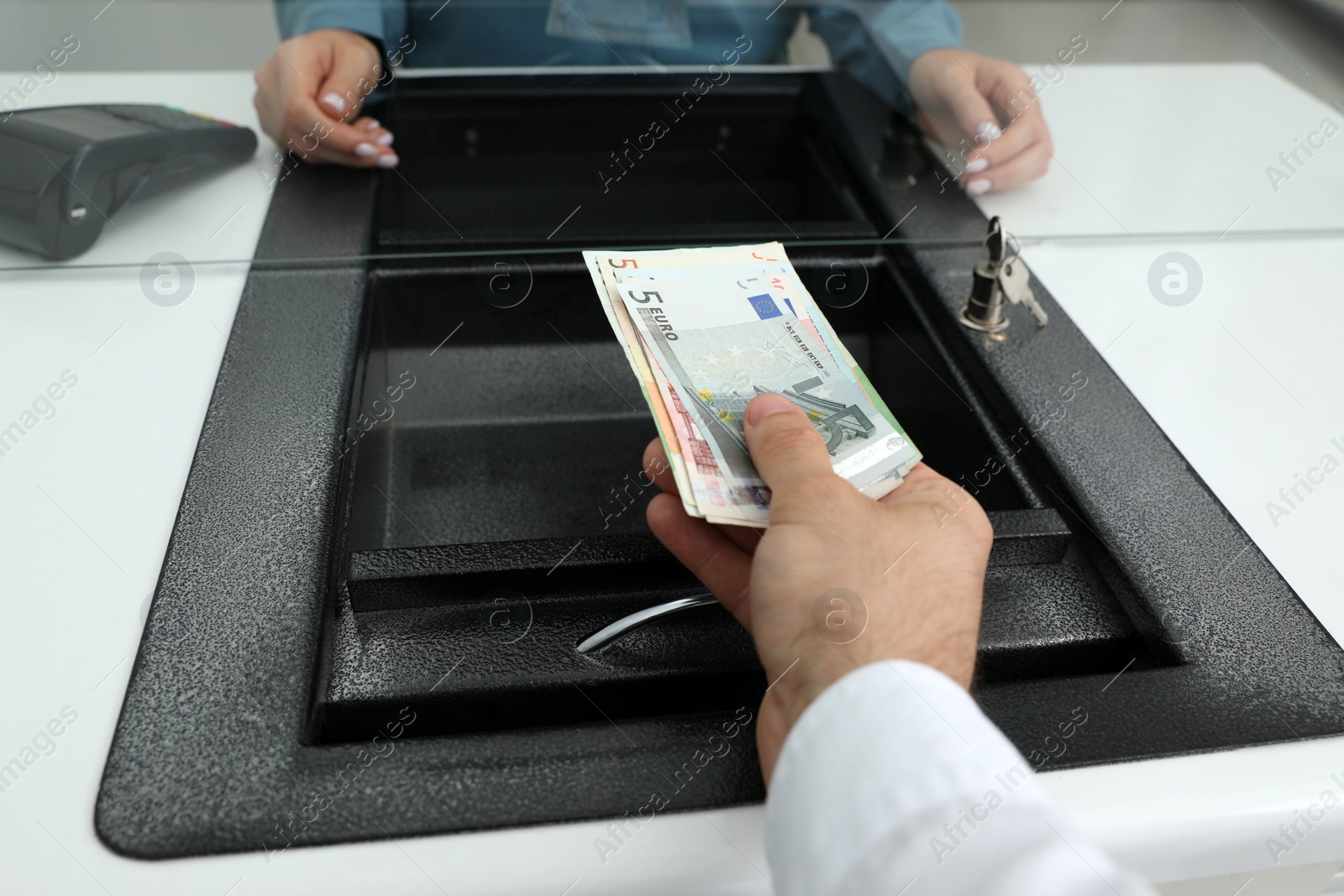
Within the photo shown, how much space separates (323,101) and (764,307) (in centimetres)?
68

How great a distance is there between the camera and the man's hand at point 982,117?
3.97 feet

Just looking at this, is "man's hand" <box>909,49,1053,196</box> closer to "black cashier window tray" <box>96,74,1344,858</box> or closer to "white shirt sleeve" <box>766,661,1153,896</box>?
"black cashier window tray" <box>96,74,1344,858</box>

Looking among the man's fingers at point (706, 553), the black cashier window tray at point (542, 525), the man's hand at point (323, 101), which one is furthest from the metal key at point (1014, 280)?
the man's hand at point (323, 101)

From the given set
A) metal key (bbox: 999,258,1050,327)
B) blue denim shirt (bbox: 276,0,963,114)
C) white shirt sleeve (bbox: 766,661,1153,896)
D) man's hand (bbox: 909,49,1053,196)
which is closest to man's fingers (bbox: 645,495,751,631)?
white shirt sleeve (bbox: 766,661,1153,896)

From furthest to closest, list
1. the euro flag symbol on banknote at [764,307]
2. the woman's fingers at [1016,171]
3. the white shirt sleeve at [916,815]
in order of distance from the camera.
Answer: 1. the woman's fingers at [1016,171]
2. the euro flag symbol on banknote at [764,307]
3. the white shirt sleeve at [916,815]

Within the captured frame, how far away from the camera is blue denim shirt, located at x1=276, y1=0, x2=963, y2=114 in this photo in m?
1.29

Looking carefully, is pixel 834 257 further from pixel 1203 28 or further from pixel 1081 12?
pixel 1203 28

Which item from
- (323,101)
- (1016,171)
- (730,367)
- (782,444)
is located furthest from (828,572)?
(323,101)

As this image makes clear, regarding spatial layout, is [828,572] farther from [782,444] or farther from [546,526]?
[546,526]

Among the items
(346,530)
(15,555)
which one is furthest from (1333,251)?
(15,555)

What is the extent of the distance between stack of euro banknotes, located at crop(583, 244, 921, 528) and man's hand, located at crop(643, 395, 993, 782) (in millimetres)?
35

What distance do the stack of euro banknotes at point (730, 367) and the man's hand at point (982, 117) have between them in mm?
408

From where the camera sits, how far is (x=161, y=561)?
27.6 inches

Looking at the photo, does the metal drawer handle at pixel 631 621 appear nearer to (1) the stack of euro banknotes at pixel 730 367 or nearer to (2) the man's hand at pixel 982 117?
(1) the stack of euro banknotes at pixel 730 367
